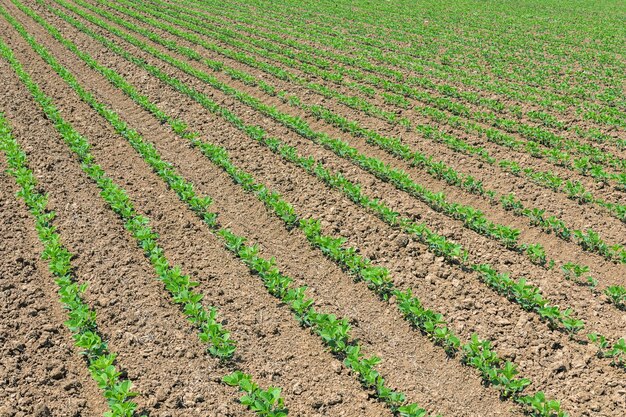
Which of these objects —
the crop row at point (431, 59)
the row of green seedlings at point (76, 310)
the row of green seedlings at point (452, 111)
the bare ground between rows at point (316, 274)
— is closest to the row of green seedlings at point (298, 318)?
the bare ground between rows at point (316, 274)

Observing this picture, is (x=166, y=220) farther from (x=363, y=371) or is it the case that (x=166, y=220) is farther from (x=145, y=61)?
(x=145, y=61)

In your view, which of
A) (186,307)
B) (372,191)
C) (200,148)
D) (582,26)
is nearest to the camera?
(186,307)

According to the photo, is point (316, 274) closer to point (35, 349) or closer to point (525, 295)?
point (525, 295)

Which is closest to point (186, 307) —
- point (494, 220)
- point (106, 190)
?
point (106, 190)

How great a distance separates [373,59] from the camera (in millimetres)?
18750

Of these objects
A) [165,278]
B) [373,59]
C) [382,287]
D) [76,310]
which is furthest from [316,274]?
[373,59]

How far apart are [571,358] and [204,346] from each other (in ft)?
14.1

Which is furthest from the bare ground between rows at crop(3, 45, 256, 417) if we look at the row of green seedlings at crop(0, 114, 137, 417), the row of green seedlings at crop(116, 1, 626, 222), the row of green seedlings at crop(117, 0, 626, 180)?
the row of green seedlings at crop(117, 0, 626, 180)

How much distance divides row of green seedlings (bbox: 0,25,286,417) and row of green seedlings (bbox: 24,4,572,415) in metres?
1.04

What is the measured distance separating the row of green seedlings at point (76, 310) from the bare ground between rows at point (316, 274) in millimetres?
1466

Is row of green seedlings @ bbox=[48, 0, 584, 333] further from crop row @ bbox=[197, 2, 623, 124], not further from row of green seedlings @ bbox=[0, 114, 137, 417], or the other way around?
crop row @ bbox=[197, 2, 623, 124]

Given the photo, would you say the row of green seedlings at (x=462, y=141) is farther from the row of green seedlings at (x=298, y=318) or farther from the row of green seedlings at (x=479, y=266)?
the row of green seedlings at (x=298, y=318)

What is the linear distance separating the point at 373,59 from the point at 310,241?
12.0 meters

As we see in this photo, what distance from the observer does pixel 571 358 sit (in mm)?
6219
